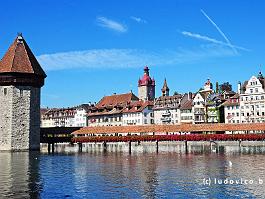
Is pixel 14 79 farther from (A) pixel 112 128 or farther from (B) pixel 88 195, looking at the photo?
(B) pixel 88 195

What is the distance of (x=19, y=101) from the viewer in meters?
46.3

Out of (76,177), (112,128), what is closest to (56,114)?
(112,128)

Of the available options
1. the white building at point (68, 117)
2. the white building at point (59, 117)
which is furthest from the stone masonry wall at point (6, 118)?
the white building at point (59, 117)

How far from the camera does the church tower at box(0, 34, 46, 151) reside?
4588 cm

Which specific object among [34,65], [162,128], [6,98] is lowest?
[162,128]

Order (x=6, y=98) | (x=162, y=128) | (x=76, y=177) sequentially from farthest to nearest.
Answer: (x=162, y=128)
(x=6, y=98)
(x=76, y=177)

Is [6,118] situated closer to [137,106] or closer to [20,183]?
[20,183]

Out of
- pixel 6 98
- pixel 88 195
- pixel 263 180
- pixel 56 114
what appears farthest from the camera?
pixel 56 114

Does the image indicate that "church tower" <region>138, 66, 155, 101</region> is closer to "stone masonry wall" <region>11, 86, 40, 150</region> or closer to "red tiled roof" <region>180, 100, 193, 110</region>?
"red tiled roof" <region>180, 100, 193, 110</region>

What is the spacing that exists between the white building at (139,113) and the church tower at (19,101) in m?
37.1

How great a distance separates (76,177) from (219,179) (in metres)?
7.15

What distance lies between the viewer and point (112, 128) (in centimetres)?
5394

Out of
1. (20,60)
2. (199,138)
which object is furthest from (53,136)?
(199,138)

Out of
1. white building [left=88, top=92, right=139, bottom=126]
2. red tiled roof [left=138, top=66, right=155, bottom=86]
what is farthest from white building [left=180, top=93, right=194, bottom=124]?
red tiled roof [left=138, top=66, right=155, bottom=86]
